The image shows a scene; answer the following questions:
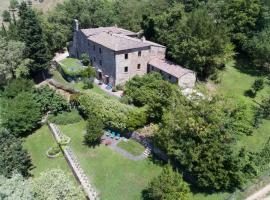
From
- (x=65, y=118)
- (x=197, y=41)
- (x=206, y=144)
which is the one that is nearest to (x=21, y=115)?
(x=65, y=118)

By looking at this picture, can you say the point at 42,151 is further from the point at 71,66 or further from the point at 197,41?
the point at 197,41

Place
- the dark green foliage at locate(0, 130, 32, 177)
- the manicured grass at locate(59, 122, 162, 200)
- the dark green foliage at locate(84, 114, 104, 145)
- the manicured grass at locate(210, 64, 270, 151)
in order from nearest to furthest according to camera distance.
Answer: the dark green foliage at locate(0, 130, 32, 177), the manicured grass at locate(59, 122, 162, 200), the dark green foliage at locate(84, 114, 104, 145), the manicured grass at locate(210, 64, 270, 151)

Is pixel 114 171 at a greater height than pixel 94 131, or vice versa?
pixel 94 131

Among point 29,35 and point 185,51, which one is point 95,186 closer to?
point 185,51

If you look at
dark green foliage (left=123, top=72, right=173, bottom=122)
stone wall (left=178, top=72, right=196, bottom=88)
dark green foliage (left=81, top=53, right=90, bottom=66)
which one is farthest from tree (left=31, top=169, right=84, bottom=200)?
dark green foliage (left=81, top=53, right=90, bottom=66)

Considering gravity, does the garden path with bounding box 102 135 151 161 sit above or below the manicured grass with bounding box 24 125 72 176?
above

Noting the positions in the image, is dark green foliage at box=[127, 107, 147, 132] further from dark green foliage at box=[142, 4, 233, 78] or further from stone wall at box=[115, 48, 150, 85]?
dark green foliage at box=[142, 4, 233, 78]

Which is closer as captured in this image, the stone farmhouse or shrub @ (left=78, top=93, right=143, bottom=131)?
shrub @ (left=78, top=93, right=143, bottom=131)

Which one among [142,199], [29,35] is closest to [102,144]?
[142,199]
